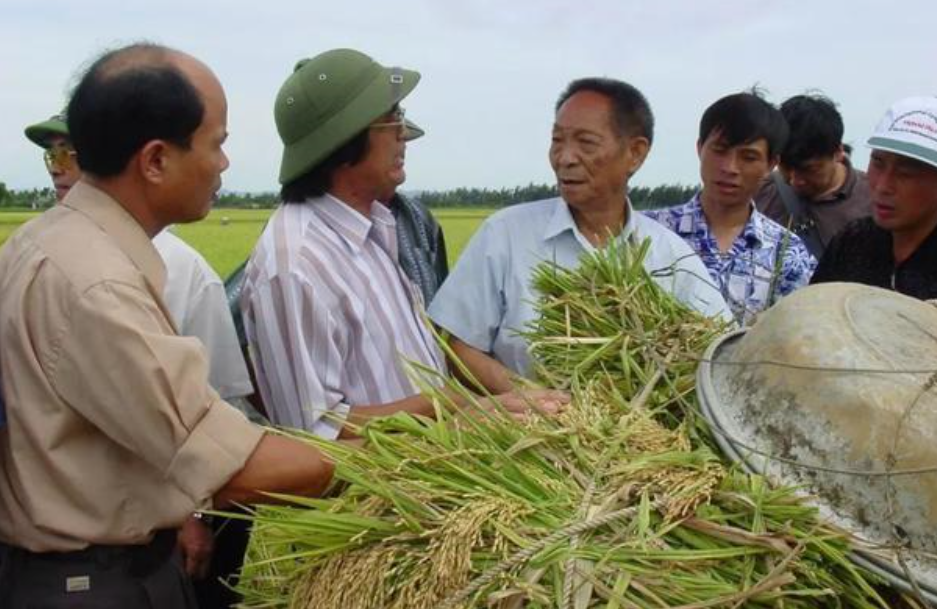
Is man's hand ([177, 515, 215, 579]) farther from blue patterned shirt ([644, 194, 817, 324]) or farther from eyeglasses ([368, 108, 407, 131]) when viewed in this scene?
blue patterned shirt ([644, 194, 817, 324])

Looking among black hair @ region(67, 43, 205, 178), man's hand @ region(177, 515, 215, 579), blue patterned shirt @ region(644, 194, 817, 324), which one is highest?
black hair @ region(67, 43, 205, 178)

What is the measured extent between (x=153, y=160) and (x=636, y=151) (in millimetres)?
1901

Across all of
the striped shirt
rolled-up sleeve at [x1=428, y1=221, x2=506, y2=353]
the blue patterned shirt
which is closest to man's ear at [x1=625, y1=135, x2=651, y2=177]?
rolled-up sleeve at [x1=428, y1=221, x2=506, y2=353]

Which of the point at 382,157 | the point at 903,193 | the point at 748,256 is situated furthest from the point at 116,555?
the point at 748,256

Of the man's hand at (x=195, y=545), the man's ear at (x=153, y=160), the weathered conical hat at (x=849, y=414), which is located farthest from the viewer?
the man's hand at (x=195, y=545)

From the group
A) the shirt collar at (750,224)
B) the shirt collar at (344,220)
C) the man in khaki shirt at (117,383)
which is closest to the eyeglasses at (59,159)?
the shirt collar at (344,220)

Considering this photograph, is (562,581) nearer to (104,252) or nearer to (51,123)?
(104,252)

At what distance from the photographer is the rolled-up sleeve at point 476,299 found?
3.37m

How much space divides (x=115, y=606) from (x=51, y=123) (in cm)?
226

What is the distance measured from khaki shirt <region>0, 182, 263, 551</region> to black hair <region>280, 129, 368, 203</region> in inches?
47.7

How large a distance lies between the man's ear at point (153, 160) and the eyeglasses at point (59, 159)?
176 cm

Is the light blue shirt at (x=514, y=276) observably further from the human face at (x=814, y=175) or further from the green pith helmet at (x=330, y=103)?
the human face at (x=814, y=175)

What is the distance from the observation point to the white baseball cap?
3.26 metres

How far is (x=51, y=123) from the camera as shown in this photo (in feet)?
12.6
